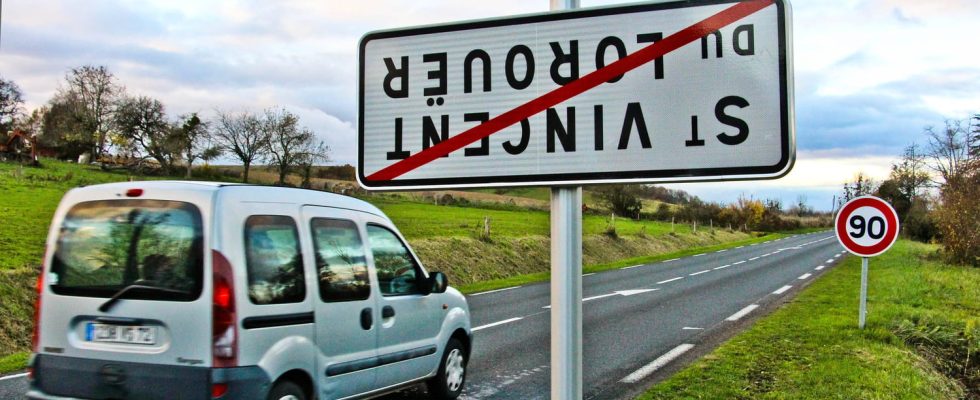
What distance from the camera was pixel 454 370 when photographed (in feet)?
23.6

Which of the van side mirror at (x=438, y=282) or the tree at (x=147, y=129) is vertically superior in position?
the tree at (x=147, y=129)

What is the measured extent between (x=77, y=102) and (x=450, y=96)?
31.4 meters

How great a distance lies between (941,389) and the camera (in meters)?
7.63

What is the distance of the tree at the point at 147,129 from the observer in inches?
981

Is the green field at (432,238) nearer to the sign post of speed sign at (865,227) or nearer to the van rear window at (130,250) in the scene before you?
the van rear window at (130,250)

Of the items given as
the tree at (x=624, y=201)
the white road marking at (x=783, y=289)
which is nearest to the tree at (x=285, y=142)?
the white road marking at (x=783, y=289)

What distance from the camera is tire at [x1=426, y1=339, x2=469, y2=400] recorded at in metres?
6.99

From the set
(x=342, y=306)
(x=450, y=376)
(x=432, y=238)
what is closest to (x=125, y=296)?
(x=342, y=306)

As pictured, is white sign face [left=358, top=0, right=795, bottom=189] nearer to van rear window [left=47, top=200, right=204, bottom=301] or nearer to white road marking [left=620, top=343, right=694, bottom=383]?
van rear window [left=47, top=200, right=204, bottom=301]

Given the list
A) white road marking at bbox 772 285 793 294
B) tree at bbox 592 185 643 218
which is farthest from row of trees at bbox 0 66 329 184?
tree at bbox 592 185 643 218

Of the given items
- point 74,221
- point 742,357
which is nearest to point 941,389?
point 742,357

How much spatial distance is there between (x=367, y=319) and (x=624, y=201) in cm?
4838

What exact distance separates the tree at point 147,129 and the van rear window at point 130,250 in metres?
21.0

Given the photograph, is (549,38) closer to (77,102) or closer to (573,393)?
(573,393)
